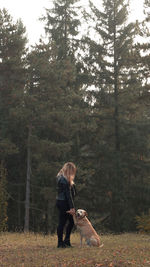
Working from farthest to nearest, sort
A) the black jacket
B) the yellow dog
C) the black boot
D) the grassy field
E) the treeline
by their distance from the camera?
the treeline
the black boot
the yellow dog
the black jacket
the grassy field

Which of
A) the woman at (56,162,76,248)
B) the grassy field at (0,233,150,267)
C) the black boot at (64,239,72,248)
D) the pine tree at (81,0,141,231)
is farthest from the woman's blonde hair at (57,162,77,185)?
the pine tree at (81,0,141,231)

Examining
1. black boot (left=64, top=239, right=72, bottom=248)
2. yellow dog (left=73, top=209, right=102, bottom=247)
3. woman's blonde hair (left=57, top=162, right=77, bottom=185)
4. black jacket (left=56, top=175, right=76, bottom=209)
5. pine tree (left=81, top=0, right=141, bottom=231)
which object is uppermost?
pine tree (left=81, top=0, right=141, bottom=231)

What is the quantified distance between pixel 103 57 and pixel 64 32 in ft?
13.0

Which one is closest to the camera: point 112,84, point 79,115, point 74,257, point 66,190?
point 74,257

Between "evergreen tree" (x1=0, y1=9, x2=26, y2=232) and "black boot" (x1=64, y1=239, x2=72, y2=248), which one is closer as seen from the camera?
"black boot" (x1=64, y1=239, x2=72, y2=248)

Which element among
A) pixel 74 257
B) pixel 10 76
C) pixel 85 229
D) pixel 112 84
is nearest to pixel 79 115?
pixel 112 84

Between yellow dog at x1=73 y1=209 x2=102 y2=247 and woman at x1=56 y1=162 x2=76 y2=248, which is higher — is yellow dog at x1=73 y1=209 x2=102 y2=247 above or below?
below

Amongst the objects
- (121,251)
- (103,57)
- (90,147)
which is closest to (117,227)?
(90,147)

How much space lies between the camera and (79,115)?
82.8 ft

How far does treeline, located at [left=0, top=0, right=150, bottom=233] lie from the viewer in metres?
24.9

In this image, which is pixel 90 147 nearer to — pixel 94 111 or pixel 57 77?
pixel 94 111

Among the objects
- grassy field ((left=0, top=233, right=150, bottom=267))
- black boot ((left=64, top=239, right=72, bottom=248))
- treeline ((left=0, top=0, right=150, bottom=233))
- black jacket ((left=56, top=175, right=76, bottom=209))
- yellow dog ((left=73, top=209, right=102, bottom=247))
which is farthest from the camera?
treeline ((left=0, top=0, right=150, bottom=233))

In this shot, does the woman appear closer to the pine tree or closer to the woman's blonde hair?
the woman's blonde hair

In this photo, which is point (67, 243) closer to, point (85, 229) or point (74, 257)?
point (85, 229)
